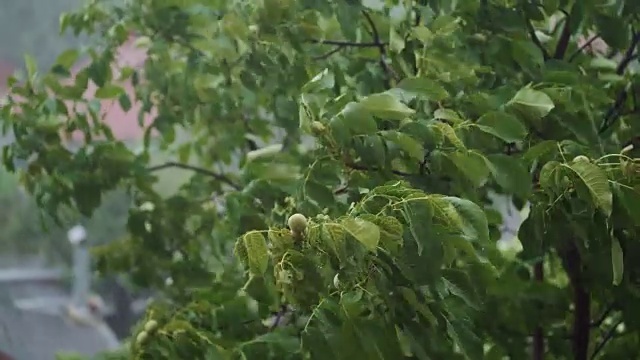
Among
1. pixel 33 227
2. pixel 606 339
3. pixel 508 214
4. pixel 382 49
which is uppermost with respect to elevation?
pixel 33 227

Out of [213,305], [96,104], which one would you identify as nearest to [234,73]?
[96,104]

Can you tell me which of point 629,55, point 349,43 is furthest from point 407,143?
point 629,55

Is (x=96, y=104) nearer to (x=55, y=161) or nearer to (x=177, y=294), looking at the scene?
(x=55, y=161)

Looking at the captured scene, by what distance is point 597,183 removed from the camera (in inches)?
20.6

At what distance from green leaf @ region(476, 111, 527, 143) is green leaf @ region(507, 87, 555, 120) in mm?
20

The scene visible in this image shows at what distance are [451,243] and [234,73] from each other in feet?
1.45

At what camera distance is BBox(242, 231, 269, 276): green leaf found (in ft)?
1.66

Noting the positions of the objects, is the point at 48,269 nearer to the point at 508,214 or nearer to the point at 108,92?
the point at 108,92

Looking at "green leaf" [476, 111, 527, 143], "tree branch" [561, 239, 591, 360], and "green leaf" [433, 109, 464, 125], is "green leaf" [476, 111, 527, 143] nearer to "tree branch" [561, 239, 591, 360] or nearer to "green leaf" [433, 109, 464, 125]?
"green leaf" [433, 109, 464, 125]

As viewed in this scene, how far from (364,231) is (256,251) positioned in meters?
0.08

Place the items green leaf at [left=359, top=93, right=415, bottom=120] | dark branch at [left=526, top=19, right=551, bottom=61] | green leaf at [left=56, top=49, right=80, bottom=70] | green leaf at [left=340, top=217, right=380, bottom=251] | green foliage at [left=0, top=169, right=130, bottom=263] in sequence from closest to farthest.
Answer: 1. green leaf at [left=340, top=217, right=380, bottom=251]
2. green leaf at [left=359, top=93, right=415, bottom=120]
3. dark branch at [left=526, top=19, right=551, bottom=61]
4. green leaf at [left=56, top=49, right=80, bottom=70]
5. green foliage at [left=0, top=169, right=130, bottom=263]

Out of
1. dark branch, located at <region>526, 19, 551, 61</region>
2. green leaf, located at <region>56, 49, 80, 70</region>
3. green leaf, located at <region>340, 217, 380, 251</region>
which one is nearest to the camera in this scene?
green leaf, located at <region>340, 217, 380, 251</region>

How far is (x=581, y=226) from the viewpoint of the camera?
0.62 meters

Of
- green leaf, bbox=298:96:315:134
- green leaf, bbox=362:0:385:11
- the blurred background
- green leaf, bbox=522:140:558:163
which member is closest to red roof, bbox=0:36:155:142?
the blurred background
